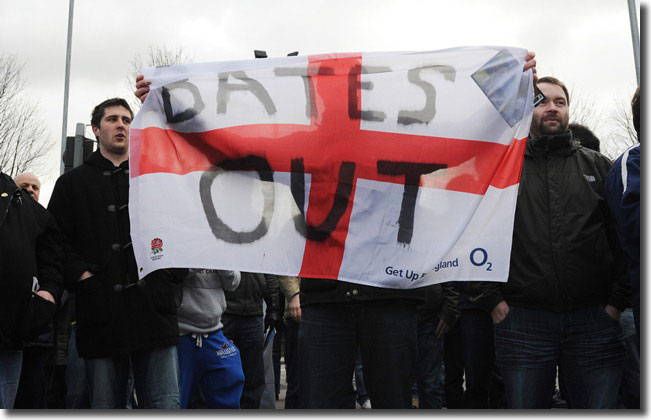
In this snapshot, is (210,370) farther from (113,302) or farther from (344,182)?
(344,182)

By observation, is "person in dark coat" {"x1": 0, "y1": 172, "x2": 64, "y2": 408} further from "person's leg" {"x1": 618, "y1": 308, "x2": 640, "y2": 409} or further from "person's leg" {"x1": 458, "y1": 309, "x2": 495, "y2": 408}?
"person's leg" {"x1": 618, "y1": 308, "x2": 640, "y2": 409}

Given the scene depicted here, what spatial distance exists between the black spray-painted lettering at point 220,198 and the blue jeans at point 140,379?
0.79 m

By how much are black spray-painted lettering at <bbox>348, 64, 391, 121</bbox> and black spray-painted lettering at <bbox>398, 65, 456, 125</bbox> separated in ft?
0.36

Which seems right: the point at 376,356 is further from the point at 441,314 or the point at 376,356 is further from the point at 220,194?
the point at 441,314

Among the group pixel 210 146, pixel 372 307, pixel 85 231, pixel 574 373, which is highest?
pixel 210 146

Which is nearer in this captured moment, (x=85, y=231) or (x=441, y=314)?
(x=85, y=231)

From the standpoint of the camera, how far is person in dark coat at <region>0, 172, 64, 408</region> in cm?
425

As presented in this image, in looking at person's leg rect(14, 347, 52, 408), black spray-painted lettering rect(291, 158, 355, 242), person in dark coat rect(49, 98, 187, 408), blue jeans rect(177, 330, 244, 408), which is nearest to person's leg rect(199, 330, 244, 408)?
blue jeans rect(177, 330, 244, 408)

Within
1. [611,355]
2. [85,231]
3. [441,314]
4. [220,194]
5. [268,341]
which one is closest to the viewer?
[611,355]

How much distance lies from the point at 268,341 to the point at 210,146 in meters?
3.45

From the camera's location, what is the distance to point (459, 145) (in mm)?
4293

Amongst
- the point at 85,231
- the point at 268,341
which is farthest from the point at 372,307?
the point at 268,341

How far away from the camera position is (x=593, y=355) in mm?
4020

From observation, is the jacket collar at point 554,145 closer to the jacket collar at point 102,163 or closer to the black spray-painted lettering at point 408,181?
the black spray-painted lettering at point 408,181
